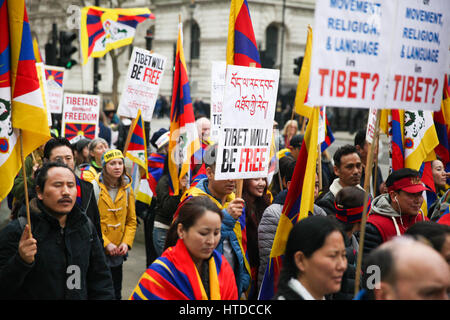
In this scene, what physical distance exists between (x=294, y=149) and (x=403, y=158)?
134cm

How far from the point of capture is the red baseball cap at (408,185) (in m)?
4.55

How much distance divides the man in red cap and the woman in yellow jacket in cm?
251

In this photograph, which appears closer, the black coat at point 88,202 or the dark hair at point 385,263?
the dark hair at point 385,263

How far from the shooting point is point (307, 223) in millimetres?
3039

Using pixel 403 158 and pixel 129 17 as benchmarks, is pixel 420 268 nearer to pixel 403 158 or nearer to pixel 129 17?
pixel 403 158

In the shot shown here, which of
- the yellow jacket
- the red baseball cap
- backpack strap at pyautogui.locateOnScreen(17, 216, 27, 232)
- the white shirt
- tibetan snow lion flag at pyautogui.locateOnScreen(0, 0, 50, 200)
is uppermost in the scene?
tibetan snow lion flag at pyautogui.locateOnScreen(0, 0, 50, 200)

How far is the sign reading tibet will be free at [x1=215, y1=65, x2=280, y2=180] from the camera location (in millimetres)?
4438

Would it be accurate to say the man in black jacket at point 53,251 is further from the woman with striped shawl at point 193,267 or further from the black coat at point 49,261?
the woman with striped shawl at point 193,267

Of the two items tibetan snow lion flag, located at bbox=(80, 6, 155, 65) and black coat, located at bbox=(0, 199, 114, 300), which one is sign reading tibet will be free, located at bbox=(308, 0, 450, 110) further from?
tibetan snow lion flag, located at bbox=(80, 6, 155, 65)

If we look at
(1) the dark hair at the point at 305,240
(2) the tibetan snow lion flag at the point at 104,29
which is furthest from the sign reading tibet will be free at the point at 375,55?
(2) the tibetan snow lion flag at the point at 104,29

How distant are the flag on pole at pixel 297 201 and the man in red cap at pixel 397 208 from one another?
53 cm

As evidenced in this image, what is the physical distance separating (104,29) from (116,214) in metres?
6.78

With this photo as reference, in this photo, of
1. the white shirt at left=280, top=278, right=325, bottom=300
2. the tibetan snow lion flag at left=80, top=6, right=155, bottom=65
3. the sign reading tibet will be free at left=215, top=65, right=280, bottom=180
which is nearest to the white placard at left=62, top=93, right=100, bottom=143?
the tibetan snow lion flag at left=80, top=6, right=155, bottom=65

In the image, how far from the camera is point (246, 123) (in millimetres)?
4586
